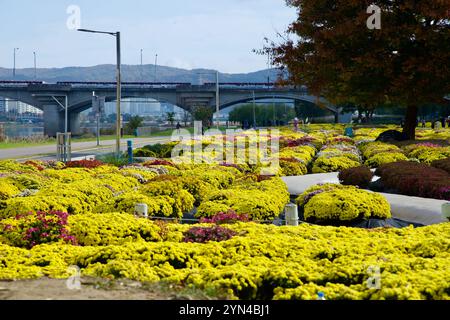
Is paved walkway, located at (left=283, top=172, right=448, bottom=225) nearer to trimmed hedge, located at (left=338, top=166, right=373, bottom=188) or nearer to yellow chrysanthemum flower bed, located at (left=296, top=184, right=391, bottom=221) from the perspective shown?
yellow chrysanthemum flower bed, located at (left=296, top=184, right=391, bottom=221)

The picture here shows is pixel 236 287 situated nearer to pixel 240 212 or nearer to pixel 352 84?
pixel 240 212

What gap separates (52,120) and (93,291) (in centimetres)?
10858

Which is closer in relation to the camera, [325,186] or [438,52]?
[325,186]

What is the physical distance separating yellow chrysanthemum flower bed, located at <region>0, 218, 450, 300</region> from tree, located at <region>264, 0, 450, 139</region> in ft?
65.4

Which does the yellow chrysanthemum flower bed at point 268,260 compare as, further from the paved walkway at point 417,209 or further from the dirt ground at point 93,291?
the paved walkway at point 417,209

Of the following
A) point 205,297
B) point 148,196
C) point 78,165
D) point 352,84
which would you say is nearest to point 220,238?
point 205,297

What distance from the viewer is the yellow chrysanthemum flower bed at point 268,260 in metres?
6.21

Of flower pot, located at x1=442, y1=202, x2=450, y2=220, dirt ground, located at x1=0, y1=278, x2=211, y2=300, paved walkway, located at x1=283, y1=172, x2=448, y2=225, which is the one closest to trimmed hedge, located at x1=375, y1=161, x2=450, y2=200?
paved walkway, located at x1=283, y1=172, x2=448, y2=225

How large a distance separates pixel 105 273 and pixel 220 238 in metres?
2.39

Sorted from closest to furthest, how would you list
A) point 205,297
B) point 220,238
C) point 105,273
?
point 205,297
point 105,273
point 220,238

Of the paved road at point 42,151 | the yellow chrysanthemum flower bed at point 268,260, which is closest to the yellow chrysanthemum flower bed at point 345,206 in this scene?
the yellow chrysanthemum flower bed at point 268,260

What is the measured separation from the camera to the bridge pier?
10919 cm

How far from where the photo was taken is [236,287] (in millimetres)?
6402

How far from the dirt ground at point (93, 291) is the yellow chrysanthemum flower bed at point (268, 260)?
288 mm
